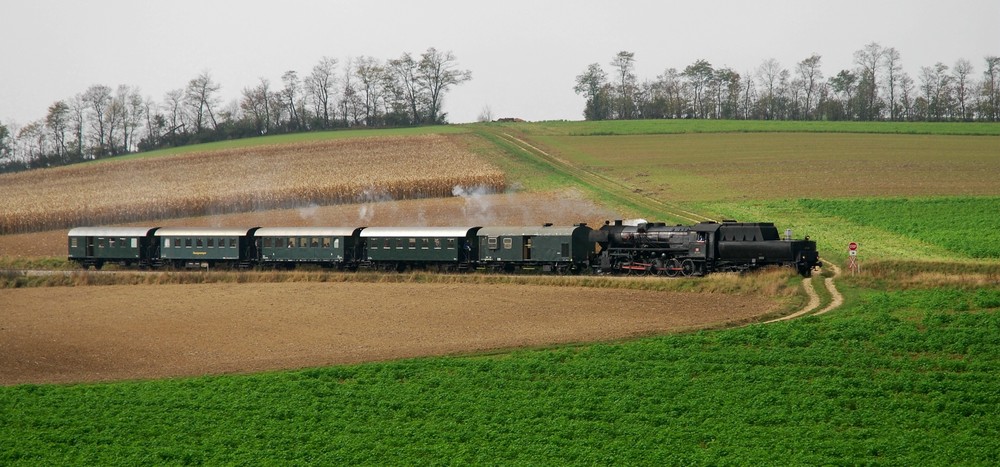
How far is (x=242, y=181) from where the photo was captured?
85.9 metres

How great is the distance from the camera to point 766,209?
6469 centimetres

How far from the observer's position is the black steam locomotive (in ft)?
139

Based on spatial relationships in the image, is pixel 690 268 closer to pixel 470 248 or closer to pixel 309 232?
pixel 470 248

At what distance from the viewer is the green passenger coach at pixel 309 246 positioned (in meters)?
54.5

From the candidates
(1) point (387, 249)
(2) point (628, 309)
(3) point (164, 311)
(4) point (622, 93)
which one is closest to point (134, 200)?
(1) point (387, 249)

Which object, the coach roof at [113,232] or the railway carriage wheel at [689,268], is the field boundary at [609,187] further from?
the coach roof at [113,232]

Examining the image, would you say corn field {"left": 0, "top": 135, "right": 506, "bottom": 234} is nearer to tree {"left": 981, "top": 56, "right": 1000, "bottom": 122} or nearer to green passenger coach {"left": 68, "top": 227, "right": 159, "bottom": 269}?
green passenger coach {"left": 68, "top": 227, "right": 159, "bottom": 269}

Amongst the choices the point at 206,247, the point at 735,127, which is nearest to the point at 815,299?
the point at 206,247

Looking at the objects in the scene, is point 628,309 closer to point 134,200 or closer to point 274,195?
point 274,195

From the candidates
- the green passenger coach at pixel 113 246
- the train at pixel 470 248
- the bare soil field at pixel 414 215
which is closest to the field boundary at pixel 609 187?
the bare soil field at pixel 414 215

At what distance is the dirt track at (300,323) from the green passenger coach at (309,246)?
923 centimetres

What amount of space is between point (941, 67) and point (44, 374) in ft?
414

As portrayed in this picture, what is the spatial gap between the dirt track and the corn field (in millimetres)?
31865

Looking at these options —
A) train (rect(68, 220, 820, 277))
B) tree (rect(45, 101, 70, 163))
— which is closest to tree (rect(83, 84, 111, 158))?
tree (rect(45, 101, 70, 163))
